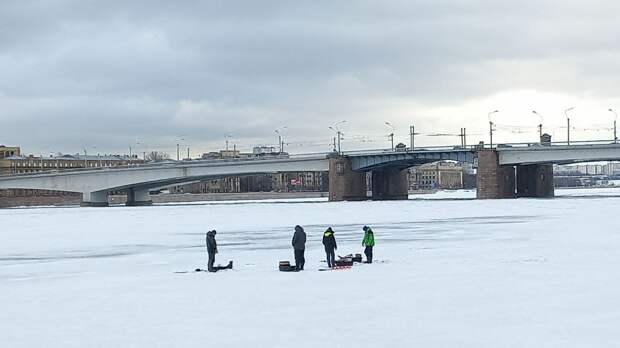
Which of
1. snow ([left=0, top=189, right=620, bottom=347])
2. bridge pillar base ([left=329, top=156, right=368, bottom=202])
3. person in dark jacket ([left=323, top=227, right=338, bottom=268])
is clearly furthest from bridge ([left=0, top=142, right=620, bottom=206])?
person in dark jacket ([left=323, top=227, right=338, bottom=268])

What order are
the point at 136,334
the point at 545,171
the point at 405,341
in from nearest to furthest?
the point at 405,341
the point at 136,334
the point at 545,171

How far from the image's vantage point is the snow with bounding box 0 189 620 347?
50.1 ft

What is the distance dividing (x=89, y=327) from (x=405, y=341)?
20.1 ft

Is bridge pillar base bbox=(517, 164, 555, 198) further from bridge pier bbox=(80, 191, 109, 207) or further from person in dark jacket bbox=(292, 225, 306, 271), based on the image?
person in dark jacket bbox=(292, 225, 306, 271)

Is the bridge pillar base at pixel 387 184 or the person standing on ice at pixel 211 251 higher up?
the bridge pillar base at pixel 387 184

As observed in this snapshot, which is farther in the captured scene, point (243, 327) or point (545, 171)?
point (545, 171)

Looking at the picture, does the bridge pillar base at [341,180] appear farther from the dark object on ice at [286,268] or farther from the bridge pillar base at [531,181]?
the dark object on ice at [286,268]

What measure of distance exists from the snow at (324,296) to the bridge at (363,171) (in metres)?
62.0

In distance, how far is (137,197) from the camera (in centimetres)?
12800

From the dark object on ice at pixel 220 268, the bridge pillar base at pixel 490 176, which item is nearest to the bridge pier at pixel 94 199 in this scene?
the bridge pillar base at pixel 490 176

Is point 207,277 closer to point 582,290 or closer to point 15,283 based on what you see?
point 15,283

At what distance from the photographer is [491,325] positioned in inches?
622

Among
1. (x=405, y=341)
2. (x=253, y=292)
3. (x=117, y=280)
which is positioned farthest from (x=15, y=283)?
(x=405, y=341)

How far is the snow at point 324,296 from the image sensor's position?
1527cm
